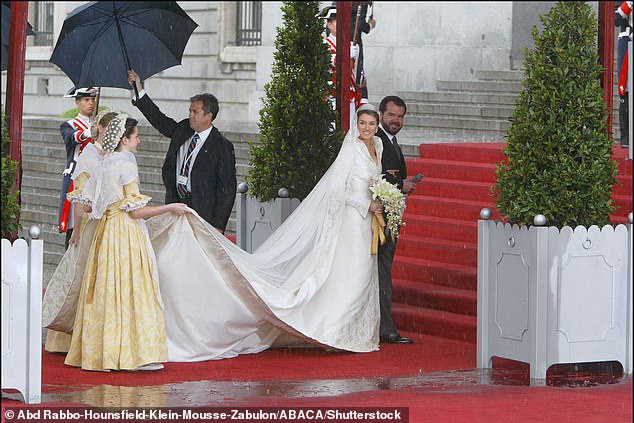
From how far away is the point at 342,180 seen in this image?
11.6 metres

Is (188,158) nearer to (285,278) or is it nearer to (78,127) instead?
(285,278)

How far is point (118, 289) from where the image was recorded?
34.4 ft

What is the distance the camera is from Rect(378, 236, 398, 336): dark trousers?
38.6 ft

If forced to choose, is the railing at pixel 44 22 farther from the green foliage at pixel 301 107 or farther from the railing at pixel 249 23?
the green foliage at pixel 301 107

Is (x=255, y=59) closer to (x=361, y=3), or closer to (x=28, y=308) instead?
(x=361, y=3)

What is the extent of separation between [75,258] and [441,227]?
4.24m

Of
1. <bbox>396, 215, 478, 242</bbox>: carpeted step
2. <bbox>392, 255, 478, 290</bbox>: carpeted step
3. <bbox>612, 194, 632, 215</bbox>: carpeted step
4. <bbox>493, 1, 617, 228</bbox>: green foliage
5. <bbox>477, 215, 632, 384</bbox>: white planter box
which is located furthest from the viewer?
<bbox>396, 215, 478, 242</bbox>: carpeted step

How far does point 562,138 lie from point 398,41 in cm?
1269

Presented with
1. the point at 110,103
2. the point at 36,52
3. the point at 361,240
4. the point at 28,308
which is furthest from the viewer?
the point at 36,52

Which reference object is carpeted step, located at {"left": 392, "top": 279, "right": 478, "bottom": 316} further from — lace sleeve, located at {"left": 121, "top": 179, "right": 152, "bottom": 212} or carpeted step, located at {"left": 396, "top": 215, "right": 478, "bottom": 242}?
lace sleeve, located at {"left": 121, "top": 179, "right": 152, "bottom": 212}

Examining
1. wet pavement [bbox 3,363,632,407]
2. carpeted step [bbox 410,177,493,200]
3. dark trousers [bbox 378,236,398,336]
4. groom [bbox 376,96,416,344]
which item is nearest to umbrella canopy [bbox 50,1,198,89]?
groom [bbox 376,96,416,344]

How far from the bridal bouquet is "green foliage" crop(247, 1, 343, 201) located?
5.18ft

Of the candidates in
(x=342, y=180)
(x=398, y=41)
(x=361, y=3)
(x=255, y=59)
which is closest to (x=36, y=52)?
(x=255, y=59)

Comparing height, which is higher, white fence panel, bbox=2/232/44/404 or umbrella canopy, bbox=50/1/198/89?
umbrella canopy, bbox=50/1/198/89
